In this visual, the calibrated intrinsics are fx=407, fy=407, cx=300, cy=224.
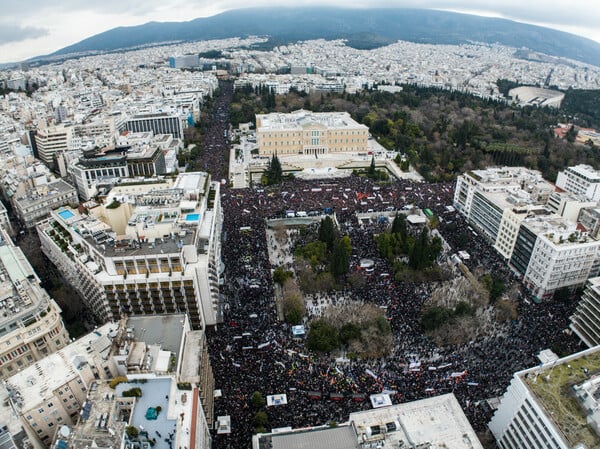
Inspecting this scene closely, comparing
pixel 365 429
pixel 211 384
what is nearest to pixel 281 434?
pixel 365 429

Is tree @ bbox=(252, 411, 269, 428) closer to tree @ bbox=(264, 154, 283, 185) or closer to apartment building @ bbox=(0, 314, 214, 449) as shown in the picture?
apartment building @ bbox=(0, 314, 214, 449)

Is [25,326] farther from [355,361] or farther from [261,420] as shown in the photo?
[355,361]

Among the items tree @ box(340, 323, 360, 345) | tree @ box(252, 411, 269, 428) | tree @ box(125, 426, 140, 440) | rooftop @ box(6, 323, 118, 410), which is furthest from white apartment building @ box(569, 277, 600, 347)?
rooftop @ box(6, 323, 118, 410)

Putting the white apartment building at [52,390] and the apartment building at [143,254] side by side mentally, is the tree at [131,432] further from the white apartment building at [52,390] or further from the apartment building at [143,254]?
the apartment building at [143,254]

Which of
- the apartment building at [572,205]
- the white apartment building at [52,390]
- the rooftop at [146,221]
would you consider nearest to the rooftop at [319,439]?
the white apartment building at [52,390]

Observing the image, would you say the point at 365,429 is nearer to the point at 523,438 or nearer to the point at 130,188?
the point at 523,438

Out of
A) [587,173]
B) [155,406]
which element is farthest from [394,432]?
[587,173]
